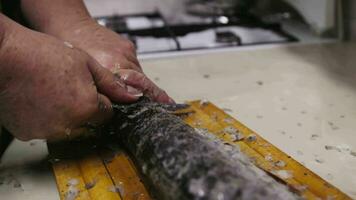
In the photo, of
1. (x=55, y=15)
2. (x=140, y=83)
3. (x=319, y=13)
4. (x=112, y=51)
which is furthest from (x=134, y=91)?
(x=319, y=13)

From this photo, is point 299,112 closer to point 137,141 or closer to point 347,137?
point 347,137

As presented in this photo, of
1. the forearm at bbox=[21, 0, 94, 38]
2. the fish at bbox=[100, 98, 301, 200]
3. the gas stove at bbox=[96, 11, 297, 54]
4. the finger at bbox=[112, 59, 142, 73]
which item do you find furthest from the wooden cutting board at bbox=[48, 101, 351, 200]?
the gas stove at bbox=[96, 11, 297, 54]

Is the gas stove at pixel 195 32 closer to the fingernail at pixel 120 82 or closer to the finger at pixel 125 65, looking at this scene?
the finger at pixel 125 65

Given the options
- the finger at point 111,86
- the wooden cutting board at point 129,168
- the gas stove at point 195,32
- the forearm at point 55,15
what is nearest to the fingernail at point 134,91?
the finger at point 111,86

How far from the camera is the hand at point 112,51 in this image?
0.91m

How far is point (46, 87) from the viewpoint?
72 centimetres

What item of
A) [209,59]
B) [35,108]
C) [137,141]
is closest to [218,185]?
[137,141]

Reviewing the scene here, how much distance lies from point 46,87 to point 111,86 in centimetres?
14

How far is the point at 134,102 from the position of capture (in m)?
0.87

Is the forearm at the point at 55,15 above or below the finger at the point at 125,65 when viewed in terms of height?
above

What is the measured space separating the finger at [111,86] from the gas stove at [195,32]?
0.54 metres

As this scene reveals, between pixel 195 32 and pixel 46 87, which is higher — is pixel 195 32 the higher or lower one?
the lower one

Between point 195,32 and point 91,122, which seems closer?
point 91,122

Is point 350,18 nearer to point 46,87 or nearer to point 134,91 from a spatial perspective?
point 134,91
